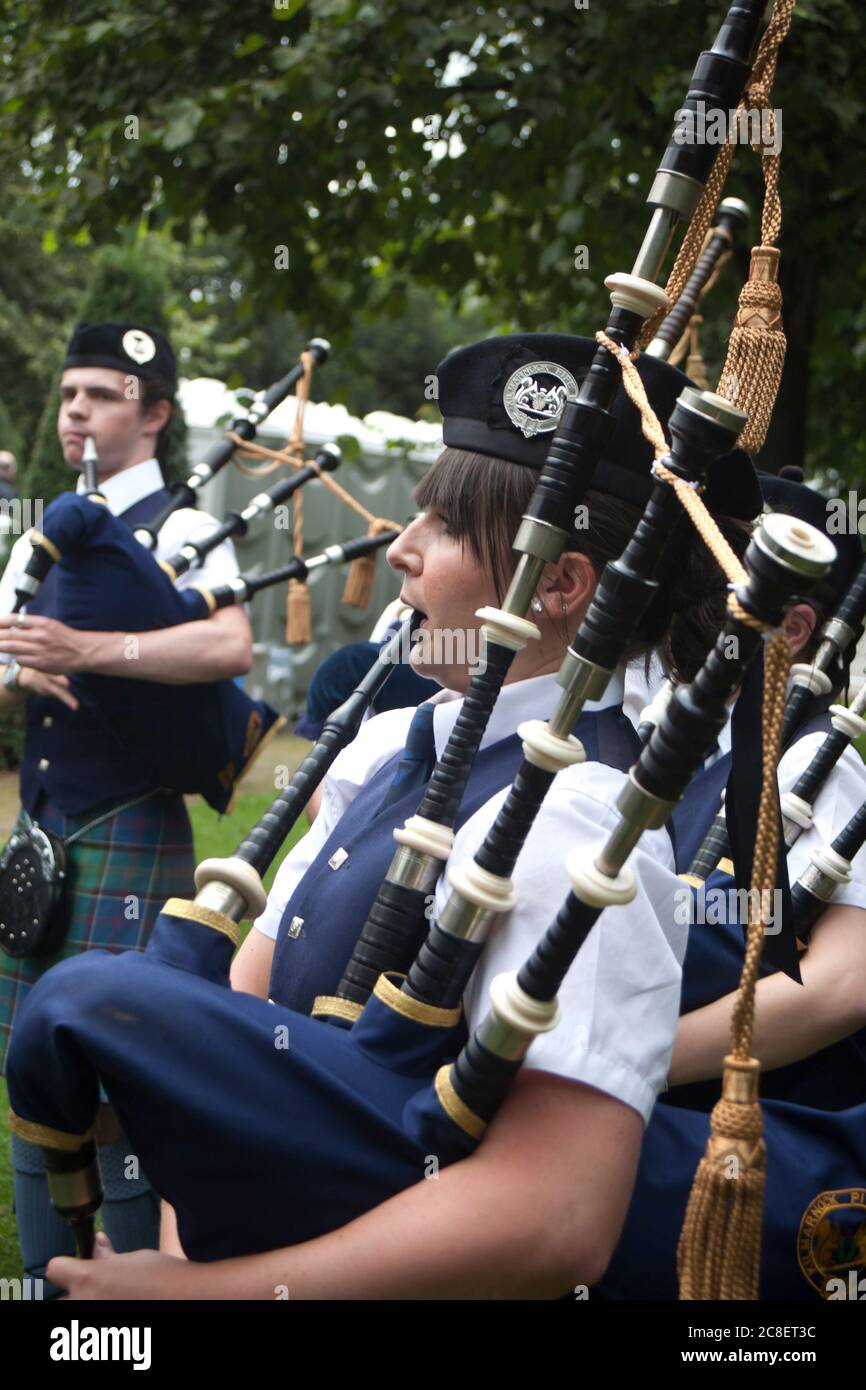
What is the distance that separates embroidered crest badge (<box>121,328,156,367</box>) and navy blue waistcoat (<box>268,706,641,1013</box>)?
7.89ft

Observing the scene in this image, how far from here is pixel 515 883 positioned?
1.32 meters

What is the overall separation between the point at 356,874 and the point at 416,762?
15 cm

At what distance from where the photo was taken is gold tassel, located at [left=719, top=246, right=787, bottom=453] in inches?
58.9

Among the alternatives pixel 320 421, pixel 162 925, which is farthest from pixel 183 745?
pixel 320 421

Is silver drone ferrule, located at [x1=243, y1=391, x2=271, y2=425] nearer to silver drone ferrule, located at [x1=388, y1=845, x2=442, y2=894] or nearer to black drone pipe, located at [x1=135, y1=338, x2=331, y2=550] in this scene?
black drone pipe, located at [x1=135, y1=338, x2=331, y2=550]

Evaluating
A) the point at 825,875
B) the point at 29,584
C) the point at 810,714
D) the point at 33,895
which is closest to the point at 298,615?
the point at 29,584

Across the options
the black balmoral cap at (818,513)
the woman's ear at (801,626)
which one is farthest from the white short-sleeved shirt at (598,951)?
the black balmoral cap at (818,513)

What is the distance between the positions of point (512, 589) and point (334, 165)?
4.99 meters

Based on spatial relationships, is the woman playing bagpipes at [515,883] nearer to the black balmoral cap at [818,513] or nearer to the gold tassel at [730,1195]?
the gold tassel at [730,1195]

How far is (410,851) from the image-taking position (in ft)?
4.69

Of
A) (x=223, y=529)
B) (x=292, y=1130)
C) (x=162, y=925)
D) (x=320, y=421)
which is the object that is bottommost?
(x=292, y=1130)

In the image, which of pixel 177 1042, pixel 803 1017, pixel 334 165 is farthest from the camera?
pixel 334 165

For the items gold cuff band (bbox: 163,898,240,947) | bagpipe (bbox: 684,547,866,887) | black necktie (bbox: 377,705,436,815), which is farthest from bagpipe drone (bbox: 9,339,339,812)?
gold cuff band (bbox: 163,898,240,947)
